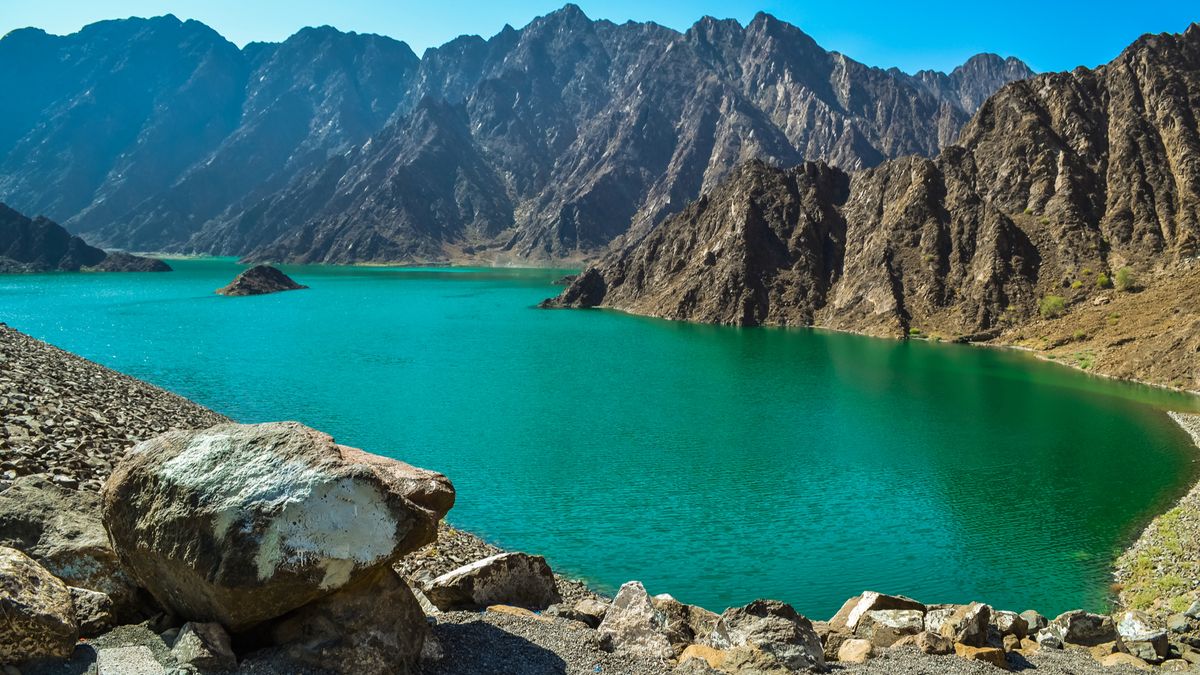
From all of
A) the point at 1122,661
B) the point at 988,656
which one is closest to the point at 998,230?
the point at 1122,661

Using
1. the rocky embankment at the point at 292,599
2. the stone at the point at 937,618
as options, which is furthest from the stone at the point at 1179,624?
the stone at the point at 937,618

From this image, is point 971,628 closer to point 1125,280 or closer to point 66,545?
point 66,545

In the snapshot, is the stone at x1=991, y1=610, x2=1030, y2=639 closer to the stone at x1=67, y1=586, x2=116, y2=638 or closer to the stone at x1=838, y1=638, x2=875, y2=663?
the stone at x1=838, y1=638, x2=875, y2=663

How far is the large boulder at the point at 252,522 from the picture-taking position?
1511cm

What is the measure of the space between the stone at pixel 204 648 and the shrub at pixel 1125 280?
12701 cm

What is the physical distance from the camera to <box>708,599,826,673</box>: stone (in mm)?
18438

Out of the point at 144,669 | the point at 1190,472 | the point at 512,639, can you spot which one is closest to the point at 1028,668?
the point at 512,639

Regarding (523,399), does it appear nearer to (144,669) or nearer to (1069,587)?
(1069,587)

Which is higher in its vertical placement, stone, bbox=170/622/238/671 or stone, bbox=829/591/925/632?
stone, bbox=170/622/238/671

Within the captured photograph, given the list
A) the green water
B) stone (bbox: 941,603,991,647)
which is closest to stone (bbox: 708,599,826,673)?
stone (bbox: 941,603,991,647)

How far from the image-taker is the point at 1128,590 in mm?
32906

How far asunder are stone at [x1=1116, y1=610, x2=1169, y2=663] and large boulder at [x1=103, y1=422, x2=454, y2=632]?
2053cm

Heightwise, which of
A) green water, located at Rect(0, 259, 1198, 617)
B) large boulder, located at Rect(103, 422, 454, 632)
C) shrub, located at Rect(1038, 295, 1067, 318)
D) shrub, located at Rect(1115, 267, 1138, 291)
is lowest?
green water, located at Rect(0, 259, 1198, 617)

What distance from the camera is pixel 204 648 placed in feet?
49.0
